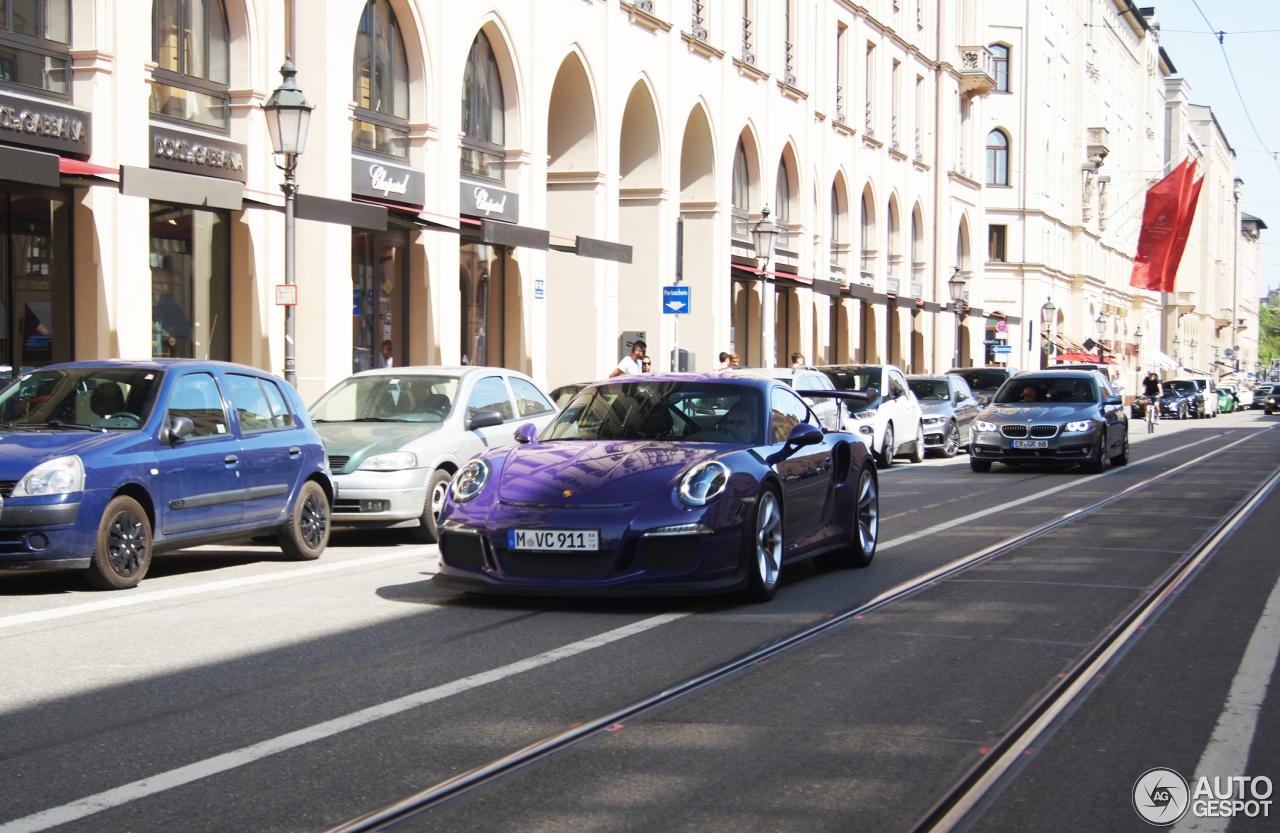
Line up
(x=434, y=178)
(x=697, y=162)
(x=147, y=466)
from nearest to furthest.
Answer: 1. (x=147, y=466)
2. (x=434, y=178)
3. (x=697, y=162)

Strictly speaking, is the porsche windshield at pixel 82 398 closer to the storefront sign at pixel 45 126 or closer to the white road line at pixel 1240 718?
the white road line at pixel 1240 718

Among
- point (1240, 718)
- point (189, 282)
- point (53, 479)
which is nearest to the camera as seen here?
point (1240, 718)

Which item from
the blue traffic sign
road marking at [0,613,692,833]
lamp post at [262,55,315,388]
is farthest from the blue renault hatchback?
the blue traffic sign

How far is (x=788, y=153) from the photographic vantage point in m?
42.3

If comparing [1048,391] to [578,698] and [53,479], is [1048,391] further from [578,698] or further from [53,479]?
[578,698]

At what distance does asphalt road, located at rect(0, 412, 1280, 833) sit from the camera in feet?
15.2

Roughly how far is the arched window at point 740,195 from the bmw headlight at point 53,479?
1205 inches

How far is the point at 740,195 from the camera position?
39.3 meters

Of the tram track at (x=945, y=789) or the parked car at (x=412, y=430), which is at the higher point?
the parked car at (x=412, y=430)

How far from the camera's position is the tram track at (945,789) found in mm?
4555

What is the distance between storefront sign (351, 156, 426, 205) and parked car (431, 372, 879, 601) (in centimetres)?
1379

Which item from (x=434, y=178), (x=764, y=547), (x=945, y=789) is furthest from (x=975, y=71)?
(x=945, y=789)

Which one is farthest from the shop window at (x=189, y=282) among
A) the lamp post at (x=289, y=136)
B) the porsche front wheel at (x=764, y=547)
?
the porsche front wheel at (x=764, y=547)

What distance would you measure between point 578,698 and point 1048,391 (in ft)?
61.7
